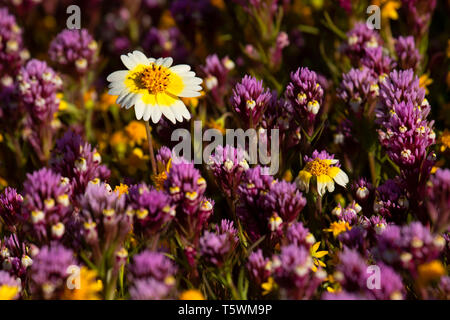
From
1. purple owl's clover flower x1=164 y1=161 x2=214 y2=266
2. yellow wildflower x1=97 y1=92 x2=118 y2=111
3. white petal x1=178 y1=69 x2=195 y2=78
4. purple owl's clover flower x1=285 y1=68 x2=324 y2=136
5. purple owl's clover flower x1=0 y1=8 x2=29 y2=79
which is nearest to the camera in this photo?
purple owl's clover flower x1=164 y1=161 x2=214 y2=266

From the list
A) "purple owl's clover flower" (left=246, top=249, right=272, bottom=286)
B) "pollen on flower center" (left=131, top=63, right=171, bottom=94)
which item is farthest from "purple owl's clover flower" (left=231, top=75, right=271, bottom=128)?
"purple owl's clover flower" (left=246, top=249, right=272, bottom=286)

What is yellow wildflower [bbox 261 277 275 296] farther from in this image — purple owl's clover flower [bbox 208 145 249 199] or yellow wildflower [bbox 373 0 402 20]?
yellow wildflower [bbox 373 0 402 20]

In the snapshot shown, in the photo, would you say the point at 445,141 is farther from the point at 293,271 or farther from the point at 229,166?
Result: the point at 293,271

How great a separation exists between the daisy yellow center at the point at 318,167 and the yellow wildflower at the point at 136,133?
1317 mm

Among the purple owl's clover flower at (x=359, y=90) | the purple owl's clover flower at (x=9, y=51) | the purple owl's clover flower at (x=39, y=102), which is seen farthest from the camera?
the purple owl's clover flower at (x=9, y=51)

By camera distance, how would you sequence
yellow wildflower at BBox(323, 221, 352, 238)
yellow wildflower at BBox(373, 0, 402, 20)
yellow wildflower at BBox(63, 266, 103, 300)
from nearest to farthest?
yellow wildflower at BBox(63, 266, 103, 300) < yellow wildflower at BBox(323, 221, 352, 238) < yellow wildflower at BBox(373, 0, 402, 20)

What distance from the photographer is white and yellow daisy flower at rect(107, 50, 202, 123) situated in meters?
2.52

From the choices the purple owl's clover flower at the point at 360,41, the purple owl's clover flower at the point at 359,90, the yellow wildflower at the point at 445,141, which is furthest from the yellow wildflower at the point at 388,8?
the yellow wildflower at the point at 445,141

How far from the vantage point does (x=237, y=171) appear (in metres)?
2.43

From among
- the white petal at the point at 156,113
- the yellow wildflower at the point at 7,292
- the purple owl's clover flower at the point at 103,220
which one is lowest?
the yellow wildflower at the point at 7,292

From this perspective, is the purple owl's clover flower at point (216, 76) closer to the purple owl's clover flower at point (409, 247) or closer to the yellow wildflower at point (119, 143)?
the yellow wildflower at point (119, 143)

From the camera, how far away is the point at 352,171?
2.98 metres

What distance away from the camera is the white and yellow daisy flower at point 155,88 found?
2.52 metres
